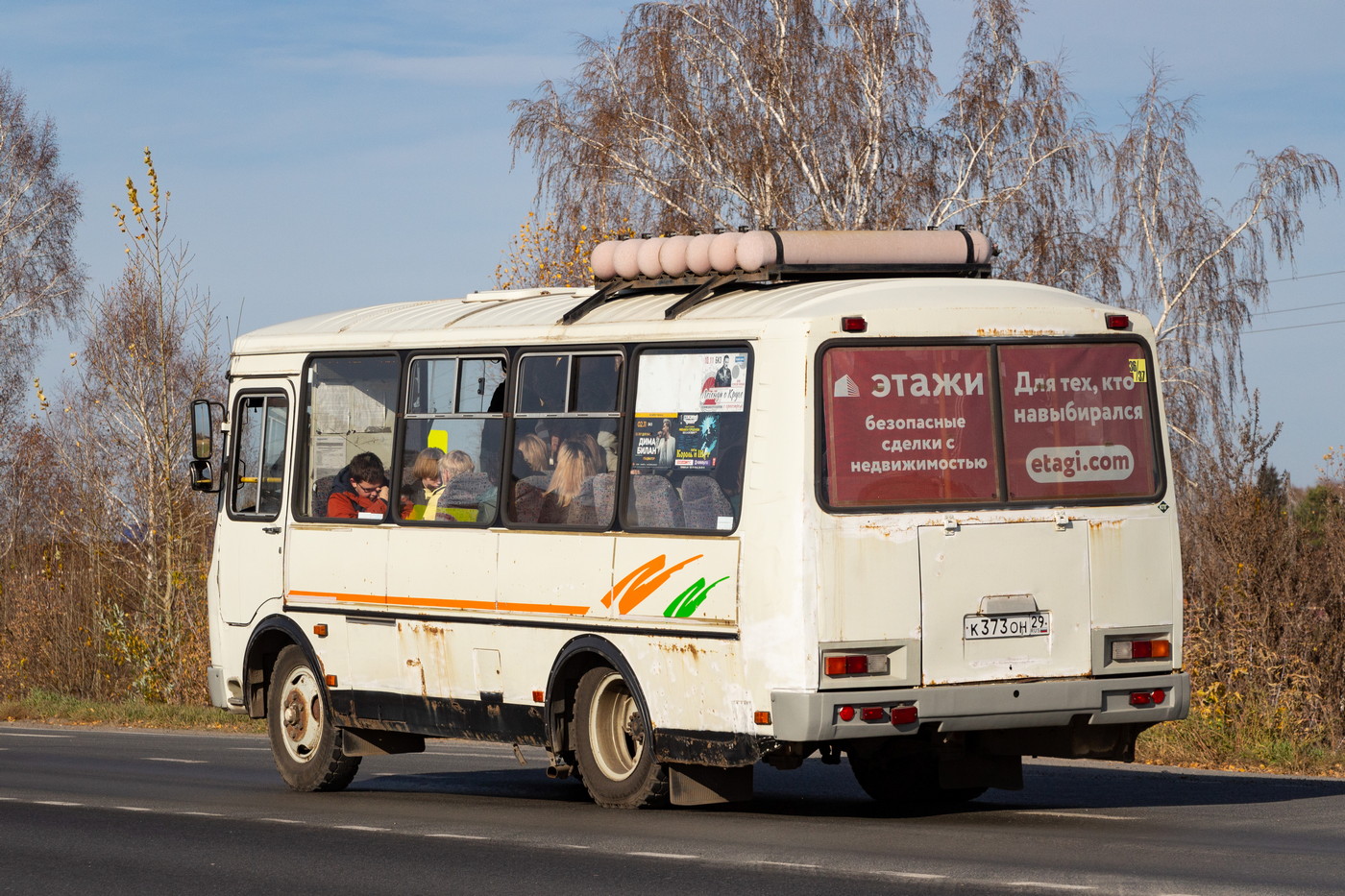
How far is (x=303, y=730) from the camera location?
14.1 metres

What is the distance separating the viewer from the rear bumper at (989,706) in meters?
10.2

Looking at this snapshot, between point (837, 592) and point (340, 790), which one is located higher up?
point (837, 592)

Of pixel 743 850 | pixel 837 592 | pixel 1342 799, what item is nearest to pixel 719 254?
pixel 837 592

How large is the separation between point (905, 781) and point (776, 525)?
2572mm

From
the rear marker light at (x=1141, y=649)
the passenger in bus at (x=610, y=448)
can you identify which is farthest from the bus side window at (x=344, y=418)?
the rear marker light at (x=1141, y=649)

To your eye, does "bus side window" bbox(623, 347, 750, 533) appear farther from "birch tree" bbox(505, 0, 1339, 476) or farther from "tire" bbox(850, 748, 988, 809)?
"birch tree" bbox(505, 0, 1339, 476)

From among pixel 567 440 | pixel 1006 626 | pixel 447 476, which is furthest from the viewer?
pixel 447 476

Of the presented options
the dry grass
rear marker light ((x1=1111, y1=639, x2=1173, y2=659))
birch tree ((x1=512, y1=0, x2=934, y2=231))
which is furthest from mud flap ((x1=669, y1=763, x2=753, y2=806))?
birch tree ((x1=512, y1=0, x2=934, y2=231))

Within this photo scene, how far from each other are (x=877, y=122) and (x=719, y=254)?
71.5 ft

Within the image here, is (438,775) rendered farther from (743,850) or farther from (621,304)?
(743,850)

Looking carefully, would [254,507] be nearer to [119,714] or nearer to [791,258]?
[791,258]

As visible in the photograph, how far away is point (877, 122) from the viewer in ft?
108

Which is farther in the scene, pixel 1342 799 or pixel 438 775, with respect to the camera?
pixel 438 775

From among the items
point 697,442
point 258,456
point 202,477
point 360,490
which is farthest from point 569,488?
point 202,477
